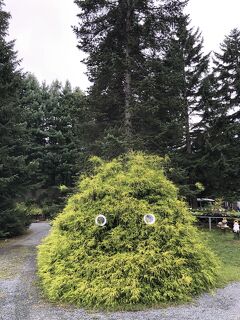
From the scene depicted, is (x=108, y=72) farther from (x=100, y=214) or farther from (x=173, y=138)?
(x=100, y=214)

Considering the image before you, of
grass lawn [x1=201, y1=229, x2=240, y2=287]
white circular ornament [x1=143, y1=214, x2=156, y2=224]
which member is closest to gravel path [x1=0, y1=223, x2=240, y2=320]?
grass lawn [x1=201, y1=229, x2=240, y2=287]

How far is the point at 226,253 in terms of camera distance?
34.3ft

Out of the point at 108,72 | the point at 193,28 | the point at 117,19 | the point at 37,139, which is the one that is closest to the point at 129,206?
the point at 108,72

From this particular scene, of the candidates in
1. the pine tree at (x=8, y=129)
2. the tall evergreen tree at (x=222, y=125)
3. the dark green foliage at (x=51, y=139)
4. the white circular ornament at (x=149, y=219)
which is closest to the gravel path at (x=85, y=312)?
the white circular ornament at (x=149, y=219)

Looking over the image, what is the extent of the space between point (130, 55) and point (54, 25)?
5514mm

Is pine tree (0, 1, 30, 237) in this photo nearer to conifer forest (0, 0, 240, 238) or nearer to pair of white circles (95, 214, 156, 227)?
conifer forest (0, 0, 240, 238)

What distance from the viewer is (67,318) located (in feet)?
16.4

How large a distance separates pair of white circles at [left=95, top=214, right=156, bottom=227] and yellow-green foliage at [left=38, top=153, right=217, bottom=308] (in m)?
0.09

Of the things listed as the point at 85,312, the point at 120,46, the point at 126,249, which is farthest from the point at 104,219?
the point at 120,46

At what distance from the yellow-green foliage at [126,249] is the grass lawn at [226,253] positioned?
834 millimetres

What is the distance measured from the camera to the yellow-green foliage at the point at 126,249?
18.6ft

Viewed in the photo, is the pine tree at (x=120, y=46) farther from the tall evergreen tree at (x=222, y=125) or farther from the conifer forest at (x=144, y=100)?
the tall evergreen tree at (x=222, y=125)

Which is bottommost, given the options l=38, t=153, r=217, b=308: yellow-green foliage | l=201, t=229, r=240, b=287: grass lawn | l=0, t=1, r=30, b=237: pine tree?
l=201, t=229, r=240, b=287: grass lawn

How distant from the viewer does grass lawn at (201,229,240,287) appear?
737 centimetres
